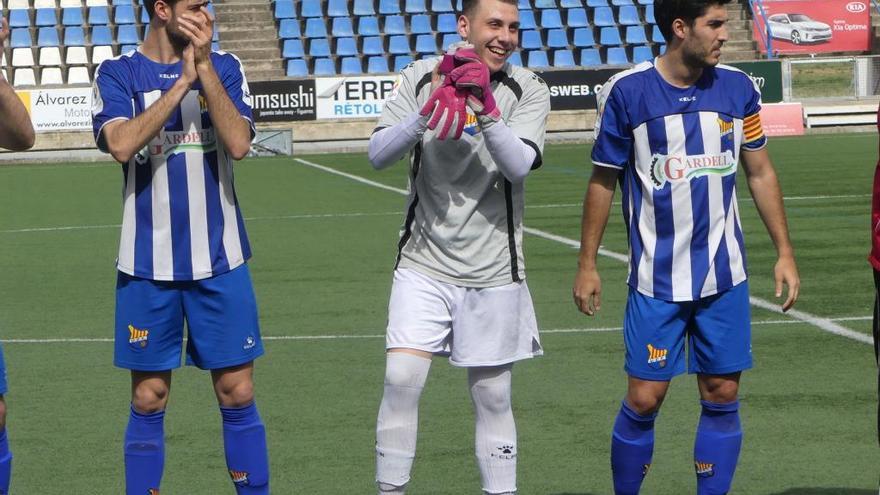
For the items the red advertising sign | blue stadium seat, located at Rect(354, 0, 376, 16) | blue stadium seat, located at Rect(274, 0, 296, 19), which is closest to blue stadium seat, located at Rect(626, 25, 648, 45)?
the red advertising sign

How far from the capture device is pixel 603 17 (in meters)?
33.8

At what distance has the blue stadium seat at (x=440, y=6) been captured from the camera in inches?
1330

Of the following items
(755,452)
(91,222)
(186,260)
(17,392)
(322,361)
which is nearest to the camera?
(186,260)

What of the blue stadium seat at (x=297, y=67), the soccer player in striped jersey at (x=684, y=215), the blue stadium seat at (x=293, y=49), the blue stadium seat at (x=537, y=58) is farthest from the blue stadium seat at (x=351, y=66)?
the soccer player in striped jersey at (x=684, y=215)

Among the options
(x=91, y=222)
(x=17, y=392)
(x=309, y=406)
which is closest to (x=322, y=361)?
(x=309, y=406)

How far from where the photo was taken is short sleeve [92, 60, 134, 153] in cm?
525

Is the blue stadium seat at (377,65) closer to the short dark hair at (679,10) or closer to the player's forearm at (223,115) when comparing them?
the short dark hair at (679,10)

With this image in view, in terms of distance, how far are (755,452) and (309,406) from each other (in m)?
2.27

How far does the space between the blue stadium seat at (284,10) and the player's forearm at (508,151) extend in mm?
28595

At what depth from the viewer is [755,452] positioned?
6.68m

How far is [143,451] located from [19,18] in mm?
28334

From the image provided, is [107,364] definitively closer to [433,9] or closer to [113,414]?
[113,414]

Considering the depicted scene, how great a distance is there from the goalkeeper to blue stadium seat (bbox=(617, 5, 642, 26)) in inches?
1134

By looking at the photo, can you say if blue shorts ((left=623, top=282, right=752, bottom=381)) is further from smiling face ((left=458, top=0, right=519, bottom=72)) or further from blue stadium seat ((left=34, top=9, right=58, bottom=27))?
blue stadium seat ((left=34, top=9, right=58, bottom=27))
